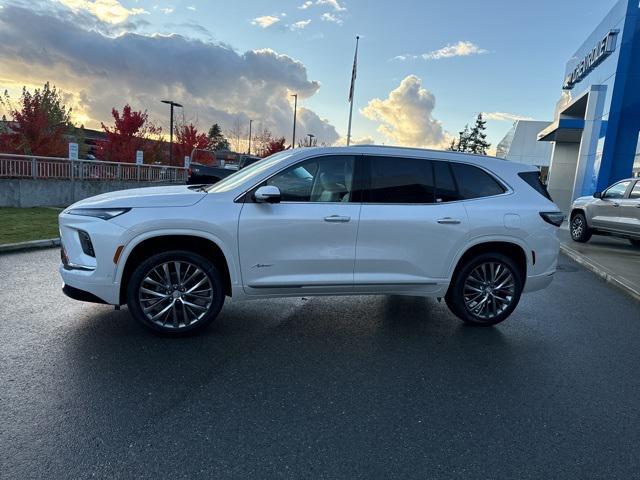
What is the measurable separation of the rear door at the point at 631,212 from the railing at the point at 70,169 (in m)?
16.5

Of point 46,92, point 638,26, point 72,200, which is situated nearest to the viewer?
point 72,200

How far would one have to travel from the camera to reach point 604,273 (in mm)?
8273

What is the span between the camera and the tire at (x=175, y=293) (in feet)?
13.7

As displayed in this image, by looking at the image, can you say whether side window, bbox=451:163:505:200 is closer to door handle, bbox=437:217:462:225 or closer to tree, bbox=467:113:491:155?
door handle, bbox=437:217:462:225

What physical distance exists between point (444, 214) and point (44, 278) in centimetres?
539

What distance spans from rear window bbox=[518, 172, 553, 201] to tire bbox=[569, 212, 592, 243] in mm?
8828

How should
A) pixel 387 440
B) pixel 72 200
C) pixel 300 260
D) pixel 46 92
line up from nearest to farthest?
pixel 387 440 → pixel 300 260 → pixel 72 200 → pixel 46 92

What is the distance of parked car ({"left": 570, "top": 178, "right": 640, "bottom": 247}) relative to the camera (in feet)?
36.8

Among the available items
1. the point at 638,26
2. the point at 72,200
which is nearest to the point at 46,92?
the point at 72,200

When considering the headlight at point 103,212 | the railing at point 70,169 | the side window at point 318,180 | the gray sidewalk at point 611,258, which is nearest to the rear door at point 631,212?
the gray sidewalk at point 611,258

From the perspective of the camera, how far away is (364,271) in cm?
459

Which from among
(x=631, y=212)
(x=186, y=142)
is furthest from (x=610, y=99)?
(x=186, y=142)

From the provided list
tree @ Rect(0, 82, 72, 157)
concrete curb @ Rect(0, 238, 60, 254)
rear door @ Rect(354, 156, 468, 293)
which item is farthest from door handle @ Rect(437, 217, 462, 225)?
tree @ Rect(0, 82, 72, 157)

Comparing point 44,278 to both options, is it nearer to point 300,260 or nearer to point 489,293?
point 300,260
